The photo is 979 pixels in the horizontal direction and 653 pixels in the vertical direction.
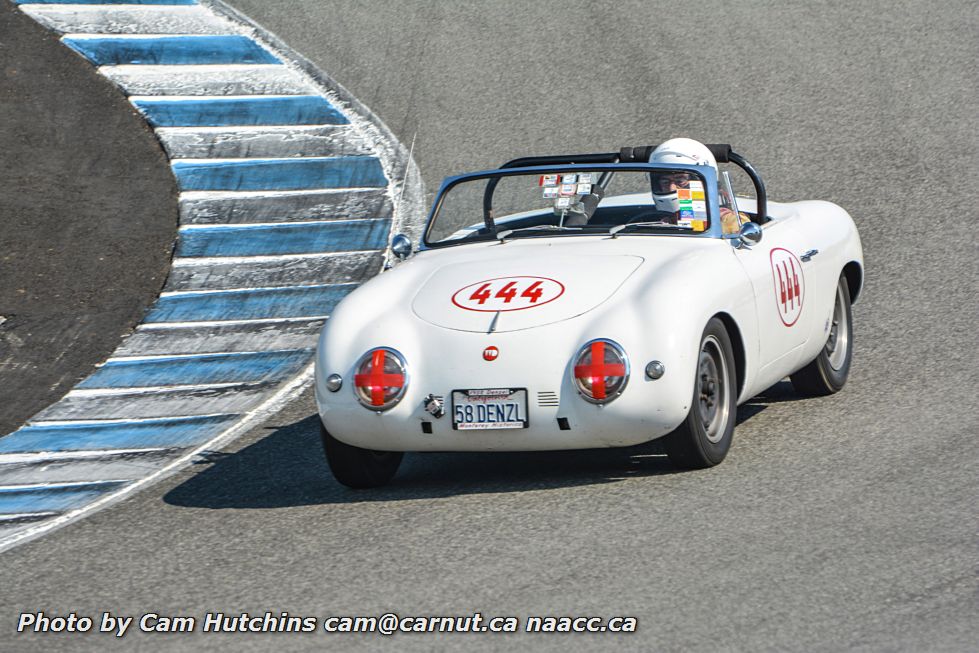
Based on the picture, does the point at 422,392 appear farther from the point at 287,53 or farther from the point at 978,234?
the point at 287,53

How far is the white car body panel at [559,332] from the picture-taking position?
5848 mm

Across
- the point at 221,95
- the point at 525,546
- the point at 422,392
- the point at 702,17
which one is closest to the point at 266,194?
the point at 221,95

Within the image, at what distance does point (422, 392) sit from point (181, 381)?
3325 millimetres

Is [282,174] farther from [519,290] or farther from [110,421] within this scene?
[519,290]

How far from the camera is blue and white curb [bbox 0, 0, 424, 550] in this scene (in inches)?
309

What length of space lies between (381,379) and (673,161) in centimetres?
213

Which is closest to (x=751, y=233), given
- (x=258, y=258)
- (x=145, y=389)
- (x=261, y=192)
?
(x=145, y=389)

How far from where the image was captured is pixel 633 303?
237 inches

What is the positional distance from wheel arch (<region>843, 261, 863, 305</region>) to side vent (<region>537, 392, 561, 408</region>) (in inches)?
114

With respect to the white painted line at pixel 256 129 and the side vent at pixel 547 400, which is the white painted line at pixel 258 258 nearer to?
the white painted line at pixel 256 129

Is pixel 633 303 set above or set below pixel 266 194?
above

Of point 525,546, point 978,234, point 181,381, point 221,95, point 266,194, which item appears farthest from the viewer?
point 221,95

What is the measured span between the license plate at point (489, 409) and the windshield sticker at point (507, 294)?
15.5 inches

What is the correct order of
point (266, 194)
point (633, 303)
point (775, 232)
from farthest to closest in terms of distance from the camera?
point (266, 194)
point (775, 232)
point (633, 303)
